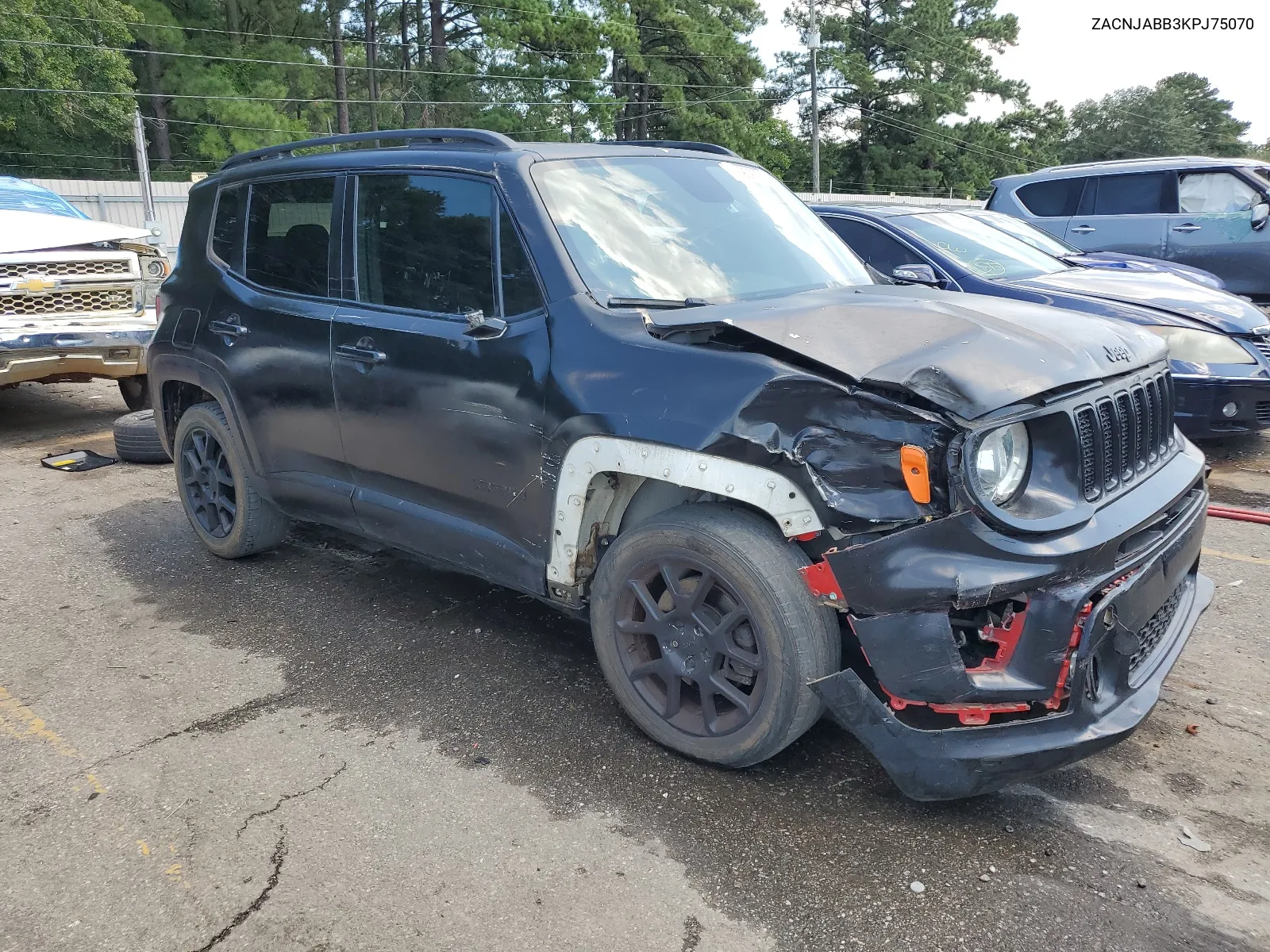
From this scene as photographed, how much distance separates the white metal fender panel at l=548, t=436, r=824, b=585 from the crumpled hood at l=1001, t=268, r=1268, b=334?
4510 millimetres

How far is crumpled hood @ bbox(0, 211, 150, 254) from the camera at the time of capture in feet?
25.1

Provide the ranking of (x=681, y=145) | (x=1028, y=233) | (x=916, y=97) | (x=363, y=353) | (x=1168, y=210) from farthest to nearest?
1. (x=916, y=97)
2. (x=1168, y=210)
3. (x=1028, y=233)
4. (x=681, y=145)
5. (x=363, y=353)

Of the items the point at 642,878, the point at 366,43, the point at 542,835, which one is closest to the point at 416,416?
the point at 542,835

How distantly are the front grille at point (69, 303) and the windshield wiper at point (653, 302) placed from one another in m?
6.42

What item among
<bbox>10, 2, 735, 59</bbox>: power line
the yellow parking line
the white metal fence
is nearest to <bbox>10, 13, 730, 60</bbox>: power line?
<bbox>10, 2, 735, 59</bbox>: power line

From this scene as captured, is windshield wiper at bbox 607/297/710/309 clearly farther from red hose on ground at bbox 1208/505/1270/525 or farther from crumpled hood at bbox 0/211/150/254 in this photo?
crumpled hood at bbox 0/211/150/254

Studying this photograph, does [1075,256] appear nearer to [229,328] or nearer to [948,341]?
[948,341]

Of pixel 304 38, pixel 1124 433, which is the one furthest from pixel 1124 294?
pixel 304 38

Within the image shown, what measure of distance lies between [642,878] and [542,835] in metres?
0.34

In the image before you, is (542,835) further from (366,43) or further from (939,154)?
(939,154)

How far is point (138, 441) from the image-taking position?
7133mm

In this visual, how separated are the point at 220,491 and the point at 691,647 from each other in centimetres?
305

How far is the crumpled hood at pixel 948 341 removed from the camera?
249cm

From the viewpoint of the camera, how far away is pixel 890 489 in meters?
2.49
